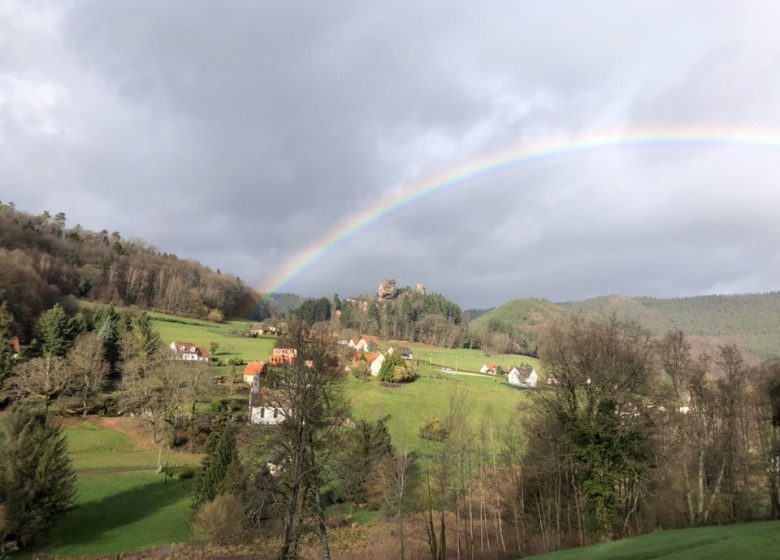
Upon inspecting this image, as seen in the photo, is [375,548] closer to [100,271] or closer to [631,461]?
[631,461]

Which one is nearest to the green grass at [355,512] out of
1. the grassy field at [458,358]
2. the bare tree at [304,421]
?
the bare tree at [304,421]

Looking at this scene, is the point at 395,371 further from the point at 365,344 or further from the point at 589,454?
the point at 589,454

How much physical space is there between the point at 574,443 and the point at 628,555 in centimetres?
1163

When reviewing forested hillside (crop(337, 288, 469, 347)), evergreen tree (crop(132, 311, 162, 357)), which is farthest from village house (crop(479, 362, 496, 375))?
evergreen tree (crop(132, 311, 162, 357))

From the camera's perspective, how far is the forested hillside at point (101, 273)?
3669 inches

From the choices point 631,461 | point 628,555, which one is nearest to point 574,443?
point 631,461

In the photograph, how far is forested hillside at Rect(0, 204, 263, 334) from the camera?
93.2 m

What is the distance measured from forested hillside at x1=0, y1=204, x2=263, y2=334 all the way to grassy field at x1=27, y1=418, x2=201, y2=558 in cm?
4352

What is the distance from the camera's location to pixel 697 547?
17328mm

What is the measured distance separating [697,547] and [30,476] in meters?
36.2

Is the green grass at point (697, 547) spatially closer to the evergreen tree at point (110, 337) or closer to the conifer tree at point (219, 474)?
the conifer tree at point (219, 474)

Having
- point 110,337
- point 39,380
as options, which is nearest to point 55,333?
point 110,337

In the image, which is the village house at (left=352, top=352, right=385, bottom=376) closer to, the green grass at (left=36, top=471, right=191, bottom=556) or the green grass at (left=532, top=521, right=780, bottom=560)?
the green grass at (left=36, top=471, right=191, bottom=556)

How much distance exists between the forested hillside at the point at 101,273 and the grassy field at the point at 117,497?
43.5 m
